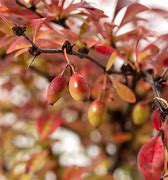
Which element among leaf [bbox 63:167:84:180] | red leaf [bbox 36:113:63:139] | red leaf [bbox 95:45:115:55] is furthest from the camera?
red leaf [bbox 36:113:63:139]

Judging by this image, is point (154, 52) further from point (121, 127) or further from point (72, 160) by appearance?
point (72, 160)

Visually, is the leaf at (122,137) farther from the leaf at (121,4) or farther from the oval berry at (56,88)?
the oval berry at (56,88)

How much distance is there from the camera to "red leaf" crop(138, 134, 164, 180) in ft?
2.14

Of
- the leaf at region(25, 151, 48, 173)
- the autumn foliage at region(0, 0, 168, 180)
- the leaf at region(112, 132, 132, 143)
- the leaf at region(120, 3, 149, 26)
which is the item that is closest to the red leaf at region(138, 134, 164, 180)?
the autumn foliage at region(0, 0, 168, 180)

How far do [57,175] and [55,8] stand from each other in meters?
0.67

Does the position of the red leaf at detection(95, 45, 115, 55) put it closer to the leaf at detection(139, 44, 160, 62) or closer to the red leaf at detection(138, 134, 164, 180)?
the leaf at detection(139, 44, 160, 62)

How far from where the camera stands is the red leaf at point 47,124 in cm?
102

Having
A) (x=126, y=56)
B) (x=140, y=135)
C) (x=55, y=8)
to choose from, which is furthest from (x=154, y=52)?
(x=140, y=135)

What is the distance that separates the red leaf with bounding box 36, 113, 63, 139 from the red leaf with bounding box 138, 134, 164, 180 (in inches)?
14.6

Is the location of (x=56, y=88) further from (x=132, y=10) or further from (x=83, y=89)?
(x=132, y=10)

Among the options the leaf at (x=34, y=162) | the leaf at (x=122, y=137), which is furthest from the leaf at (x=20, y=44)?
the leaf at (x=122, y=137)

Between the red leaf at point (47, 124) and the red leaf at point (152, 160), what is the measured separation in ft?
1.22

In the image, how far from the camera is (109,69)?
81 centimetres

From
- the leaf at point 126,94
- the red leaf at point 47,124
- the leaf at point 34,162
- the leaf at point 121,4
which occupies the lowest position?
the leaf at point 34,162
